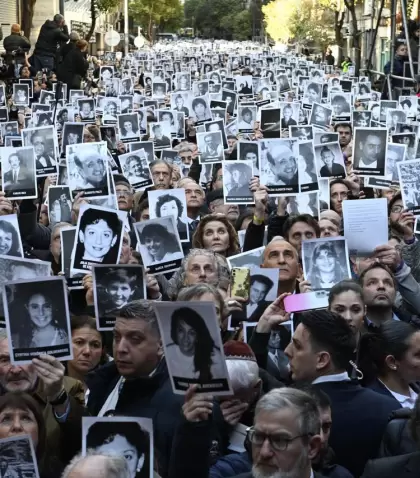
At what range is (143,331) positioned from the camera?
20.4ft

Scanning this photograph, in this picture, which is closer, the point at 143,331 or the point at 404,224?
the point at 143,331

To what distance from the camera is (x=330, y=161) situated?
13.2 metres

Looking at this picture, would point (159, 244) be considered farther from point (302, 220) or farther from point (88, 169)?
point (88, 169)

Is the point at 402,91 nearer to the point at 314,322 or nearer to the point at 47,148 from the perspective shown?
the point at 47,148

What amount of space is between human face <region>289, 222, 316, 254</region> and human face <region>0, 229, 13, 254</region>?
1806mm

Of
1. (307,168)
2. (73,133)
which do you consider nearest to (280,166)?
(307,168)

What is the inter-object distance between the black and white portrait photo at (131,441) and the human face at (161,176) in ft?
25.0

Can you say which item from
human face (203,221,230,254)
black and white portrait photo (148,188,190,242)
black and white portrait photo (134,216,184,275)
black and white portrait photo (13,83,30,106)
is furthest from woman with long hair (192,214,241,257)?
black and white portrait photo (13,83,30,106)

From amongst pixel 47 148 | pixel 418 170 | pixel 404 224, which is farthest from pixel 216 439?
pixel 47 148

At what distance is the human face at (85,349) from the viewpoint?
7184 millimetres

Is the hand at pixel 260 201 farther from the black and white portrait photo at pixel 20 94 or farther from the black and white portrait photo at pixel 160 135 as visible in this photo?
the black and white portrait photo at pixel 20 94

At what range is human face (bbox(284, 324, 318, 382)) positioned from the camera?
6.16 m

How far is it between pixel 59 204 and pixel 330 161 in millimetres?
2743

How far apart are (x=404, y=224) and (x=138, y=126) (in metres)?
8.30
